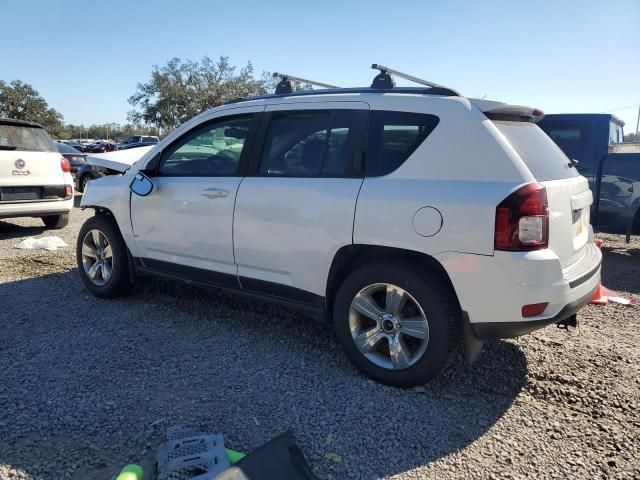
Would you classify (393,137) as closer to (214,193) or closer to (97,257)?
(214,193)

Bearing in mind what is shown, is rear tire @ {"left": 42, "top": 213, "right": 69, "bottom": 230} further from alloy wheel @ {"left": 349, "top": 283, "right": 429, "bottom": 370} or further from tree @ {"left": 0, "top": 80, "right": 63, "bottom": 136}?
tree @ {"left": 0, "top": 80, "right": 63, "bottom": 136}

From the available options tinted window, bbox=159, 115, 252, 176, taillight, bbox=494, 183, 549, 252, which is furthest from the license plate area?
taillight, bbox=494, 183, 549, 252

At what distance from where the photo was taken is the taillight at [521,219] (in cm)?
267

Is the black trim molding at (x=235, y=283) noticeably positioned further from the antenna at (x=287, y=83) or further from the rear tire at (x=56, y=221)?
the rear tire at (x=56, y=221)

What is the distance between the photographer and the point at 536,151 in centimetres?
310

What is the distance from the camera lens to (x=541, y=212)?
270 centimetres

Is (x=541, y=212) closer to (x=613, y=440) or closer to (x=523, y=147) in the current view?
(x=523, y=147)

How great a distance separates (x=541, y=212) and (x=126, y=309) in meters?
3.64

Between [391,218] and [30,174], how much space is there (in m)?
6.58

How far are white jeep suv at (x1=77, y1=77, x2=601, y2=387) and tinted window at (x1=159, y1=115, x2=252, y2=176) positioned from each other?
0.01 m

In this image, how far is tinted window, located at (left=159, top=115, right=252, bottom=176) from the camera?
3906mm

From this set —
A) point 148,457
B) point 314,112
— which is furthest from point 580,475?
point 314,112

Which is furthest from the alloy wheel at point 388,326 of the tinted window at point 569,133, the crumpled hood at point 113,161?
the tinted window at point 569,133

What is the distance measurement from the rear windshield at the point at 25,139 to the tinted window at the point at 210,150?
4341mm
